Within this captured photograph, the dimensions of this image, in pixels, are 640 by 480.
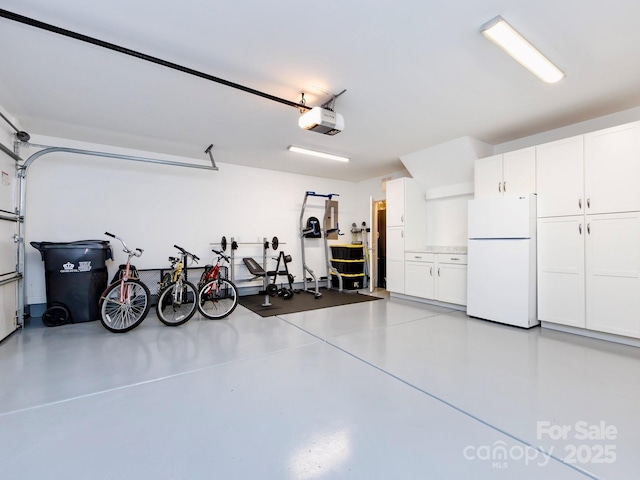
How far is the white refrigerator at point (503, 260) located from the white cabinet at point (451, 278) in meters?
0.33

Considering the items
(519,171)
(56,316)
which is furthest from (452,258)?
(56,316)

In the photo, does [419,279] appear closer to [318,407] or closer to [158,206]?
[318,407]

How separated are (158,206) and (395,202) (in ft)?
15.0

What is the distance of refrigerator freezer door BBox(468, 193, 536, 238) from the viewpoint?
3.75 metres

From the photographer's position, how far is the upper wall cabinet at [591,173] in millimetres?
3121

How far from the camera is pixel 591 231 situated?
336cm

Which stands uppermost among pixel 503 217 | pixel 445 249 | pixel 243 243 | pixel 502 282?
pixel 503 217

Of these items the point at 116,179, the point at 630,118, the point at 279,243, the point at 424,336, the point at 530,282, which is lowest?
the point at 424,336

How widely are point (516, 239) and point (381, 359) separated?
259 centimetres

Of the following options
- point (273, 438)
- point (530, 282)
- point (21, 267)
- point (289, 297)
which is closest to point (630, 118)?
point (530, 282)

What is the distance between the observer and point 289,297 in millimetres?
5828

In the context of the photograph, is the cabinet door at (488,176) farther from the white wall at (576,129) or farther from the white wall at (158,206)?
the white wall at (158,206)

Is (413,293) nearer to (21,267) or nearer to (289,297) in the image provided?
(289,297)

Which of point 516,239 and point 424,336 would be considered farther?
point 516,239
